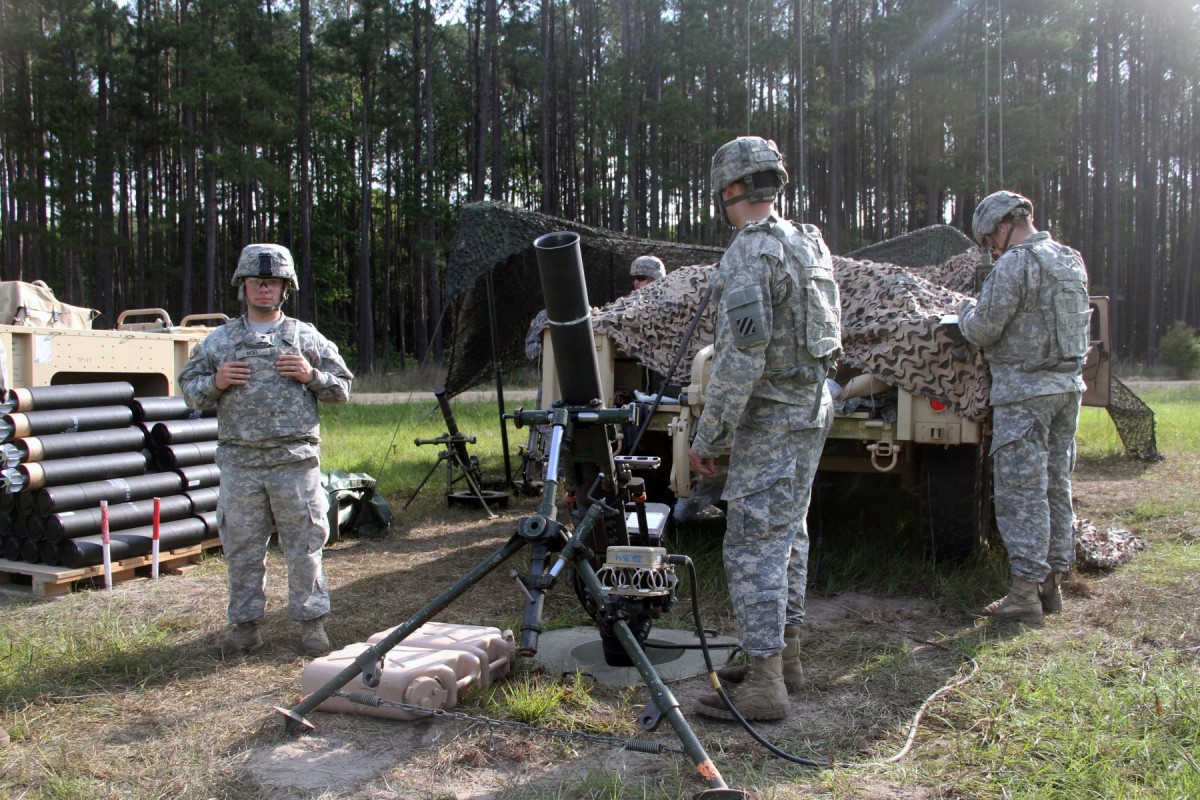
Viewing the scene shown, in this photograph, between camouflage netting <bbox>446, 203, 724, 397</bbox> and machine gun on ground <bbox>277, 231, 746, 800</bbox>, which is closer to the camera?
machine gun on ground <bbox>277, 231, 746, 800</bbox>

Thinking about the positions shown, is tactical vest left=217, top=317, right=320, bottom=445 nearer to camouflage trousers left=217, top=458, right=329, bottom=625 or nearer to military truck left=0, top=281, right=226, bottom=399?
camouflage trousers left=217, top=458, right=329, bottom=625

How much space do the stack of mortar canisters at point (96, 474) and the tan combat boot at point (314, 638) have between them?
6.22 feet

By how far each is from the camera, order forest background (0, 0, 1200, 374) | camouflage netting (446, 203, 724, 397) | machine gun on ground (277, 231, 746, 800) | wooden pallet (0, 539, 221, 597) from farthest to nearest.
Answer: forest background (0, 0, 1200, 374) < camouflage netting (446, 203, 724, 397) < wooden pallet (0, 539, 221, 597) < machine gun on ground (277, 231, 746, 800)

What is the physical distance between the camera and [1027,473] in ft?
14.4

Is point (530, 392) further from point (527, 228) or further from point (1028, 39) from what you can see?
point (1028, 39)

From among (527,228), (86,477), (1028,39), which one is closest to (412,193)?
(1028,39)

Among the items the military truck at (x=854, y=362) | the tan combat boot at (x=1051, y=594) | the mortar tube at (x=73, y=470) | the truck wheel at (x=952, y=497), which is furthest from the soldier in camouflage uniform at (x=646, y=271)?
the tan combat boot at (x=1051, y=594)

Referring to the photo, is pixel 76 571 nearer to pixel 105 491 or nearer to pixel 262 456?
pixel 105 491

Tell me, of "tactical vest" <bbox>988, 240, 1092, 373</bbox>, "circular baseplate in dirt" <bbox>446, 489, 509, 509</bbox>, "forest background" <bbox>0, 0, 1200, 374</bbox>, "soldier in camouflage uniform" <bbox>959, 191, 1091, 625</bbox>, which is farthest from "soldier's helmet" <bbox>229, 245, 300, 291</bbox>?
"forest background" <bbox>0, 0, 1200, 374</bbox>

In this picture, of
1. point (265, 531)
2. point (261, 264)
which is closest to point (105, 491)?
point (265, 531)

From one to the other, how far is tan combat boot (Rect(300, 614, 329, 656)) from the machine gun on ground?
0.97 metres

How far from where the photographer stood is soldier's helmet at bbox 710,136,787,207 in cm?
340

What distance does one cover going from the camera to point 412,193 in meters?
30.8

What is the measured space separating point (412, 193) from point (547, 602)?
27557mm
